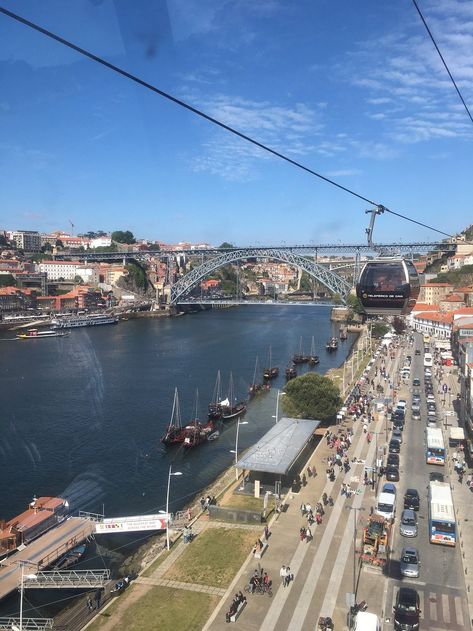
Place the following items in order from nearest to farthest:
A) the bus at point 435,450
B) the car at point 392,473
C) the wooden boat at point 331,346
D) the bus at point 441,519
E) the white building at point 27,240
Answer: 1. the bus at point 441,519
2. the car at point 392,473
3. the bus at point 435,450
4. the wooden boat at point 331,346
5. the white building at point 27,240

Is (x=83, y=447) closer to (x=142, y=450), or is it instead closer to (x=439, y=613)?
(x=142, y=450)

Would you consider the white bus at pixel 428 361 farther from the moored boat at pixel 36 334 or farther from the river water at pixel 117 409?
the moored boat at pixel 36 334

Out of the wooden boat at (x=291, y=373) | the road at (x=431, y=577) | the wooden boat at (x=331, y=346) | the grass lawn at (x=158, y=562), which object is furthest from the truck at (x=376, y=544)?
the wooden boat at (x=331, y=346)

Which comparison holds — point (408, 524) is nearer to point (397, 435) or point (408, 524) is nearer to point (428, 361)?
point (397, 435)

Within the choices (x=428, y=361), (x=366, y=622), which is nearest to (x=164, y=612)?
(x=366, y=622)

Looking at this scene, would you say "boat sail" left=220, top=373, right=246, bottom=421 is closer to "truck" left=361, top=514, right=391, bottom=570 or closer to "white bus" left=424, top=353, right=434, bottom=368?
"white bus" left=424, top=353, right=434, bottom=368

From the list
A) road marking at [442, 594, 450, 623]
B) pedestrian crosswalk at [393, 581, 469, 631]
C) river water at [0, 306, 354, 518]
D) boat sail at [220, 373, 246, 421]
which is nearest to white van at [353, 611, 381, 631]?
pedestrian crosswalk at [393, 581, 469, 631]
